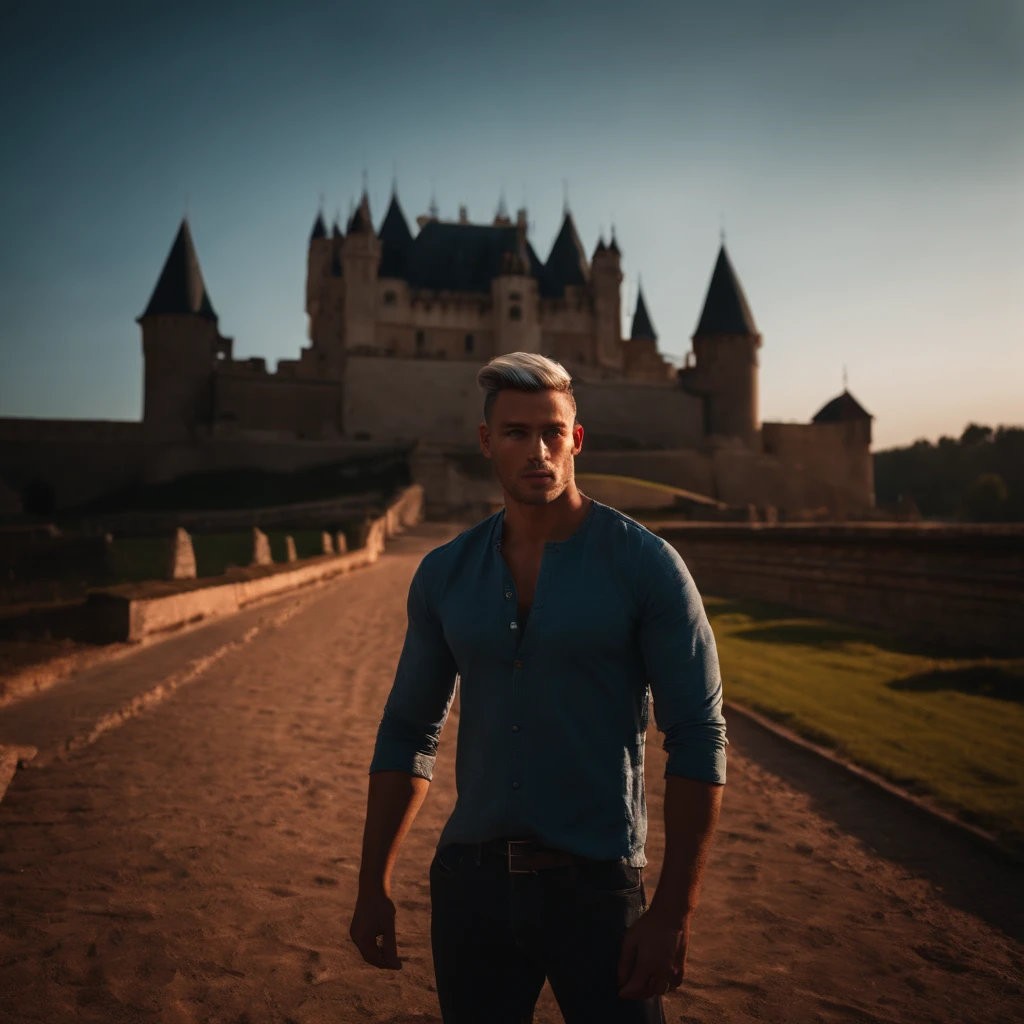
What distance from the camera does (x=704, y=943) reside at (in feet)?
10.8

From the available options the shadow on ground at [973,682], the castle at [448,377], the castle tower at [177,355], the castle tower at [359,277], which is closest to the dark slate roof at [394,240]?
the castle at [448,377]

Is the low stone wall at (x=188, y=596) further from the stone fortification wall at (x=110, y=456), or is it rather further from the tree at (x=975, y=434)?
the tree at (x=975, y=434)

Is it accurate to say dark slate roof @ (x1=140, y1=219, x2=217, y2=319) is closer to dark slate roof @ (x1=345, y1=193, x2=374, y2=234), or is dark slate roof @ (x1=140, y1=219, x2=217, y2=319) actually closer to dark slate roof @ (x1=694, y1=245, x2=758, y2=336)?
dark slate roof @ (x1=345, y1=193, x2=374, y2=234)

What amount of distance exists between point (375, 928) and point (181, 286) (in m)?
53.2

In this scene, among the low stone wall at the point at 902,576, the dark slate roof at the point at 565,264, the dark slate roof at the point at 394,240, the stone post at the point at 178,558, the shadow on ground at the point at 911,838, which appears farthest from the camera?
the dark slate roof at the point at 565,264

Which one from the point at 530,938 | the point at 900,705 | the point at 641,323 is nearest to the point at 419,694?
the point at 530,938

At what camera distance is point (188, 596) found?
1034 cm

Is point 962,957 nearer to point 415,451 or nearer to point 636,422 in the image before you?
point 415,451

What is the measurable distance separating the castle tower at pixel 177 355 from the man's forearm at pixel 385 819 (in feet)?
162

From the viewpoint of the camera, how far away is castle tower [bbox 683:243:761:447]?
5512cm

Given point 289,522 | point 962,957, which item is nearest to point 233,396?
point 289,522

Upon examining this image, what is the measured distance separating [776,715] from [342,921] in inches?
167

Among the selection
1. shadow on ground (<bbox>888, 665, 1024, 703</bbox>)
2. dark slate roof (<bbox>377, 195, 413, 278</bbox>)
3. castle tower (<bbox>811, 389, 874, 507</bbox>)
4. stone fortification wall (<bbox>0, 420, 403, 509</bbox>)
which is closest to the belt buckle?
shadow on ground (<bbox>888, 665, 1024, 703</bbox>)

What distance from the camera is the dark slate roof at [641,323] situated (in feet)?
221
